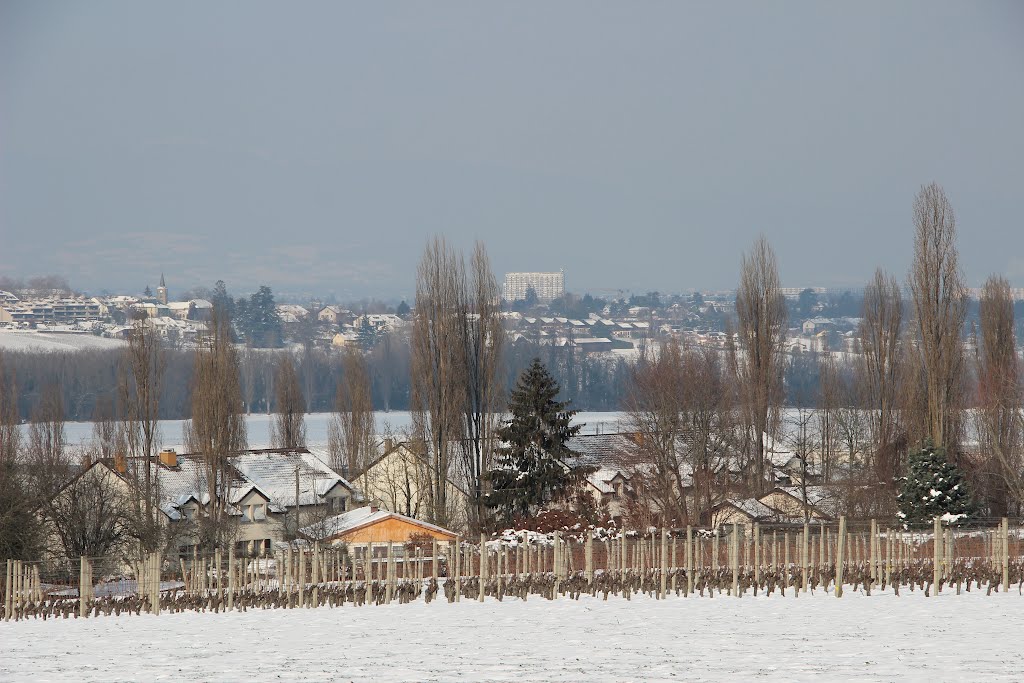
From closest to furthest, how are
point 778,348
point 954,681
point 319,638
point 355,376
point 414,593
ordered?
point 954,681 → point 319,638 → point 414,593 → point 778,348 → point 355,376

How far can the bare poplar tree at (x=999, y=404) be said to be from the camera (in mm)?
38688

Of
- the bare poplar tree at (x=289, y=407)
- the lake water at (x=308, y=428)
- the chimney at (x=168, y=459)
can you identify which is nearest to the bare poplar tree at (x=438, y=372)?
the chimney at (x=168, y=459)

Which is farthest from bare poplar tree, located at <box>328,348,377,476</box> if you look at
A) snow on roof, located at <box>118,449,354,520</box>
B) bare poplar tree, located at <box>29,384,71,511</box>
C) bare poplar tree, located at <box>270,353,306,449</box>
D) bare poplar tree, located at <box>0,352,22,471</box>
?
bare poplar tree, located at <box>0,352,22,471</box>

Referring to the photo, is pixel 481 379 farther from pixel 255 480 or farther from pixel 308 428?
pixel 308 428

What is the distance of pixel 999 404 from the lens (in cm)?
3966

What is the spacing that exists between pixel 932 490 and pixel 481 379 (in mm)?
13467

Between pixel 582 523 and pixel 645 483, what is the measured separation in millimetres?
7317

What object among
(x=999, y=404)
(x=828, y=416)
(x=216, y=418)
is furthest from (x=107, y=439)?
(x=999, y=404)

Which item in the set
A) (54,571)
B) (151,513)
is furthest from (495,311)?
(54,571)

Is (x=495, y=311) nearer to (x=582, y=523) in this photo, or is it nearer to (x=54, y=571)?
(x=582, y=523)

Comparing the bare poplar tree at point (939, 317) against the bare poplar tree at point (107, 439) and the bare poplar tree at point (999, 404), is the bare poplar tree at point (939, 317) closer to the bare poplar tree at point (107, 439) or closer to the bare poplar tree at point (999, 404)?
the bare poplar tree at point (999, 404)

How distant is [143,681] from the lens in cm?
1450

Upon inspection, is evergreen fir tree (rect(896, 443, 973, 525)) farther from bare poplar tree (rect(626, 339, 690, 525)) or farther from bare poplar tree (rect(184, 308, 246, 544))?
bare poplar tree (rect(184, 308, 246, 544))

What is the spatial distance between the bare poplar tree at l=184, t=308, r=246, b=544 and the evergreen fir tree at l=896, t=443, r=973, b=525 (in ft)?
65.6
